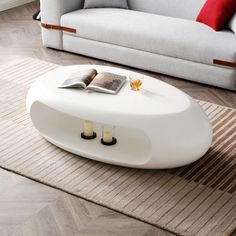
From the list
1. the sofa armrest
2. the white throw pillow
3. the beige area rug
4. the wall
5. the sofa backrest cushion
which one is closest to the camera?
the beige area rug

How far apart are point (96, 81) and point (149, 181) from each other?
2.40 feet

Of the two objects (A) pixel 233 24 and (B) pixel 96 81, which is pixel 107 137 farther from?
(A) pixel 233 24

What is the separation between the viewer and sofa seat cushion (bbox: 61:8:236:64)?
15.4ft

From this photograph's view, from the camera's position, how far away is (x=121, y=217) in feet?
10.5

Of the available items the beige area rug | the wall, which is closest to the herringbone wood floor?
the beige area rug

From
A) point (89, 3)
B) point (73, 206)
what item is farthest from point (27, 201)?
point (89, 3)

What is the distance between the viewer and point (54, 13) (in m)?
5.46

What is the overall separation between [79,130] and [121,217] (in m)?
0.94

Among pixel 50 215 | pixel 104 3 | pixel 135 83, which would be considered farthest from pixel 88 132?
pixel 104 3

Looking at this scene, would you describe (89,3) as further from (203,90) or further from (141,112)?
(141,112)

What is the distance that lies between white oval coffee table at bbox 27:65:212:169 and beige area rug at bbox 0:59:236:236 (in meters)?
0.09

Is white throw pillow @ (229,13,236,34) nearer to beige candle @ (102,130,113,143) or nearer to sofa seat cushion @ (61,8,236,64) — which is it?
sofa seat cushion @ (61,8,236,64)

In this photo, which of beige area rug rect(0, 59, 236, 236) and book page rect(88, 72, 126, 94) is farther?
book page rect(88, 72, 126, 94)

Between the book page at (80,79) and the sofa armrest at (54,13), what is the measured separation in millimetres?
1696
